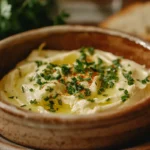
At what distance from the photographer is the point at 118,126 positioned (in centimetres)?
169

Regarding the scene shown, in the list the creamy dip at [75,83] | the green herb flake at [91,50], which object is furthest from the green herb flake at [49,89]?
the green herb flake at [91,50]

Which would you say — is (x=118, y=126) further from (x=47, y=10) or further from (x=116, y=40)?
(x=47, y=10)

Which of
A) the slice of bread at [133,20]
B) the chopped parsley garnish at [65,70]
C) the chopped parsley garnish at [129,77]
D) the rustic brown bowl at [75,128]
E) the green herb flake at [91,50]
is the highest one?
the slice of bread at [133,20]

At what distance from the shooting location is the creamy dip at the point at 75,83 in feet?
6.14

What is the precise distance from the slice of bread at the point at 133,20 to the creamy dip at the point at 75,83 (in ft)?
4.58

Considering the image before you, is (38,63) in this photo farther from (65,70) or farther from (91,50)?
(91,50)

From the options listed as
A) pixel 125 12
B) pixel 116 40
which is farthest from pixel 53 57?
pixel 125 12

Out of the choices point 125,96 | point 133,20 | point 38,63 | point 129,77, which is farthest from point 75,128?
point 133,20

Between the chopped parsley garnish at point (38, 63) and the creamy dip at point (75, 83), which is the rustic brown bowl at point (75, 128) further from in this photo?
the chopped parsley garnish at point (38, 63)

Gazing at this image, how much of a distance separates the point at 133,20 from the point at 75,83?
191 cm

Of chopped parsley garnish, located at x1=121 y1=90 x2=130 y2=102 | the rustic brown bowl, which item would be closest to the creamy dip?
chopped parsley garnish, located at x1=121 y1=90 x2=130 y2=102

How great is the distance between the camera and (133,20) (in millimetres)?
3789

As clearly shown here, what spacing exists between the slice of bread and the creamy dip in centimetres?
140

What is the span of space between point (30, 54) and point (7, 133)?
0.69 m
